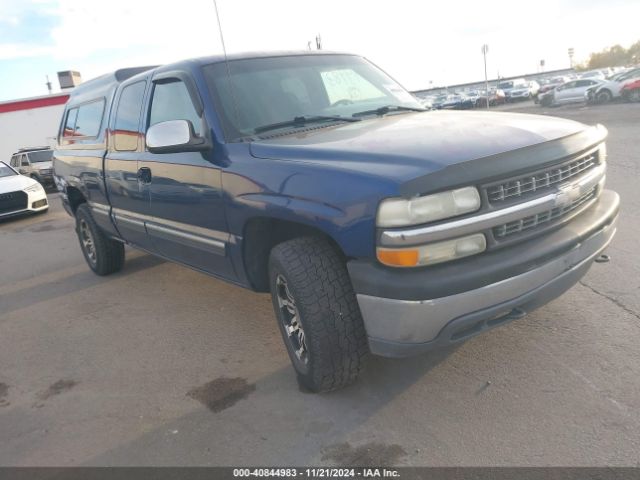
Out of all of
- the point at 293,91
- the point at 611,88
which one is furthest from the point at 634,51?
the point at 293,91

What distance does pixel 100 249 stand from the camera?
5906 millimetres

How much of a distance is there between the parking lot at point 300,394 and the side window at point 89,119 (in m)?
1.83

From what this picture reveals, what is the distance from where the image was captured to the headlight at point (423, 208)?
244 centimetres

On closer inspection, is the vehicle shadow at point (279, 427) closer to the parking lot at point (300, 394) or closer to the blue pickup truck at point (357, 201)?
the parking lot at point (300, 394)

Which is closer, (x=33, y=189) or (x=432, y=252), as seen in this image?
(x=432, y=252)

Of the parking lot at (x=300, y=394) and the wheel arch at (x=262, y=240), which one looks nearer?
the parking lot at (x=300, y=394)

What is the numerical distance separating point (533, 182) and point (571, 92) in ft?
99.4

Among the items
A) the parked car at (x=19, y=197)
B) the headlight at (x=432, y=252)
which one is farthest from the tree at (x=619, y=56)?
the headlight at (x=432, y=252)

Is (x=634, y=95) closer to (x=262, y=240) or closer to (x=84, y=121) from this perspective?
(x=84, y=121)

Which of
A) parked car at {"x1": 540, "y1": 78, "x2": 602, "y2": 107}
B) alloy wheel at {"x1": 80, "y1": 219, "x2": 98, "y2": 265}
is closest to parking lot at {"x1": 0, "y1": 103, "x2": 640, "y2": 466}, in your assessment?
alloy wheel at {"x1": 80, "y1": 219, "x2": 98, "y2": 265}

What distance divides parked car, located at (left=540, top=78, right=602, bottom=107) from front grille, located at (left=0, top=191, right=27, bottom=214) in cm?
2668

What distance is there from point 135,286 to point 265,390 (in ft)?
9.43

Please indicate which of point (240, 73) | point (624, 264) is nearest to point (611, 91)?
point (624, 264)

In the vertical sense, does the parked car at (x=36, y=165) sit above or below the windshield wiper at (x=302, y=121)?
below
